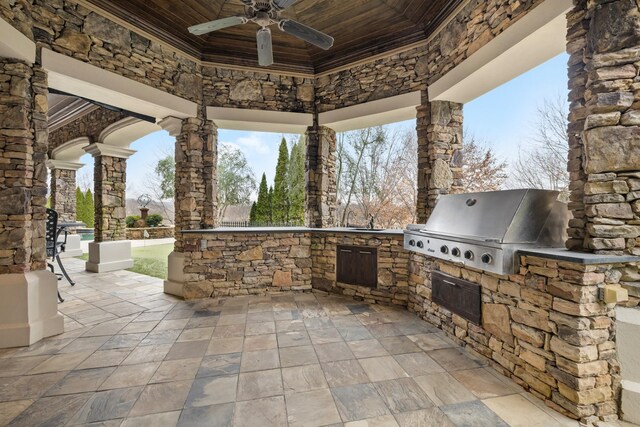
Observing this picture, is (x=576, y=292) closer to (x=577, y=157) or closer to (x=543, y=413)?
(x=543, y=413)

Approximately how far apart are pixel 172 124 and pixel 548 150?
7.38m

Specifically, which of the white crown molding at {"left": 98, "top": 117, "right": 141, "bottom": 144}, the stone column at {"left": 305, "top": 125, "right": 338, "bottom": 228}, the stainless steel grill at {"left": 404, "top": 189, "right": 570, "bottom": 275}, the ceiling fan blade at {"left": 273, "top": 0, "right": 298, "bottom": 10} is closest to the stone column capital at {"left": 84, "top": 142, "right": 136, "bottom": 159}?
the white crown molding at {"left": 98, "top": 117, "right": 141, "bottom": 144}

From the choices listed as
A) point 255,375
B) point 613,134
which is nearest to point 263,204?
point 255,375

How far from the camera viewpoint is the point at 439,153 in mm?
3615

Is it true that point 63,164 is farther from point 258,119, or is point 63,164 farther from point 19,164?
point 258,119

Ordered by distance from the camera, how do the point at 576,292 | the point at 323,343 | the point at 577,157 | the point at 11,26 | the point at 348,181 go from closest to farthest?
the point at 576,292 < the point at 577,157 < the point at 11,26 < the point at 323,343 < the point at 348,181

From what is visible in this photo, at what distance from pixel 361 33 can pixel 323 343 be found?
4.20 metres

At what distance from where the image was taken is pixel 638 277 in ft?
5.81

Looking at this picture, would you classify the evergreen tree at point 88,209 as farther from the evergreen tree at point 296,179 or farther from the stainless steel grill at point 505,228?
the stainless steel grill at point 505,228

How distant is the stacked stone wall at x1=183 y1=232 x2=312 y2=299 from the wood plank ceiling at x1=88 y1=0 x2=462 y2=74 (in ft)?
9.56

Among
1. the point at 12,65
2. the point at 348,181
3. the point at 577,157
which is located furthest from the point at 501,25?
the point at 348,181

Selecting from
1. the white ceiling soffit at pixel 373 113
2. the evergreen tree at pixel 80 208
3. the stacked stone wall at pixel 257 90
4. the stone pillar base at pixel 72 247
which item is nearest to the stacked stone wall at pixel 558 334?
the white ceiling soffit at pixel 373 113

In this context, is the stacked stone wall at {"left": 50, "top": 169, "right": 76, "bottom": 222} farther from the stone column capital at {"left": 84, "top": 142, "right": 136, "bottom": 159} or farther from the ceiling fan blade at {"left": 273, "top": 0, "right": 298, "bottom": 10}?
the ceiling fan blade at {"left": 273, "top": 0, "right": 298, "bottom": 10}

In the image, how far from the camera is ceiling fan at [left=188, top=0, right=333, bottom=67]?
249 cm
